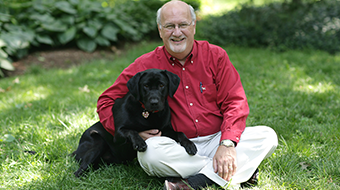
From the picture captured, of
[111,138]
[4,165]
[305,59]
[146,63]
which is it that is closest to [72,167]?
[111,138]

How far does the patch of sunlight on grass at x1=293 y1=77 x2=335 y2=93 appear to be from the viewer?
441cm

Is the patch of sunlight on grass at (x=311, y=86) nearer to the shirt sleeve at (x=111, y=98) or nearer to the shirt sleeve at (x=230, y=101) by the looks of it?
the shirt sleeve at (x=230, y=101)

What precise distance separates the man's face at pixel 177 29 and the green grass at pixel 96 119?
48.2 inches

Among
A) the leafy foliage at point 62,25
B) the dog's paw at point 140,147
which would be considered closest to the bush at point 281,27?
the leafy foliage at point 62,25

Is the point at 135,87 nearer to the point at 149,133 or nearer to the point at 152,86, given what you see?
the point at 152,86

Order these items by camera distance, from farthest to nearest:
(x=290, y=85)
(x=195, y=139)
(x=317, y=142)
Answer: (x=290, y=85) → (x=317, y=142) → (x=195, y=139)

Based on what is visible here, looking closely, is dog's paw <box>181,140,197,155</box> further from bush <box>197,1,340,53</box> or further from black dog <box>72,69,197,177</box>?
bush <box>197,1,340,53</box>

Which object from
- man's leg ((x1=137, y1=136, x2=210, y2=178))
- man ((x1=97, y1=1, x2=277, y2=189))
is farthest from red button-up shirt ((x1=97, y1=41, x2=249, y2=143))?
man's leg ((x1=137, y1=136, x2=210, y2=178))

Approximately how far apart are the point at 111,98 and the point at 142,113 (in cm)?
46

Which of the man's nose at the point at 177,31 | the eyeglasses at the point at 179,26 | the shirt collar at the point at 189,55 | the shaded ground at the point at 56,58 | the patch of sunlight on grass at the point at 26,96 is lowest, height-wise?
the shaded ground at the point at 56,58

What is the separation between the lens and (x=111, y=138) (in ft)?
8.98

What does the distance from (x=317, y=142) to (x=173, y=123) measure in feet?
5.15

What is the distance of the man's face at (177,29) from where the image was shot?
2.70 m

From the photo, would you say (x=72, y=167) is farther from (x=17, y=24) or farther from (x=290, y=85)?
(x=17, y=24)
